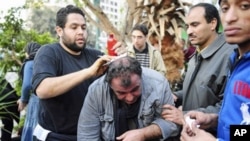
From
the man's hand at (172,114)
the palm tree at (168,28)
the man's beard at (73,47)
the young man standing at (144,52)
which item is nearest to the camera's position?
the man's hand at (172,114)

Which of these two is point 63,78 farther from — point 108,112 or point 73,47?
point 108,112

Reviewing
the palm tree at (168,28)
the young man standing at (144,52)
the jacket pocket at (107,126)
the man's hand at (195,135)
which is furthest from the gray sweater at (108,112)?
the palm tree at (168,28)

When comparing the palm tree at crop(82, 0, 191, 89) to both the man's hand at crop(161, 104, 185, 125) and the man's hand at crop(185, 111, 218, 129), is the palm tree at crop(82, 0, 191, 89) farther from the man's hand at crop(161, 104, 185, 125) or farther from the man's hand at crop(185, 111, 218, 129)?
the man's hand at crop(185, 111, 218, 129)

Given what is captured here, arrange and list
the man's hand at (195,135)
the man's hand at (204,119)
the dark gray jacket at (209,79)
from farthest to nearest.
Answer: the dark gray jacket at (209,79) < the man's hand at (204,119) < the man's hand at (195,135)

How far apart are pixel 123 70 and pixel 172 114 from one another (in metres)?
0.39

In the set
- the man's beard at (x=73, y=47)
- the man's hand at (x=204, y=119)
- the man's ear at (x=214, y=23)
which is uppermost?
the man's ear at (x=214, y=23)

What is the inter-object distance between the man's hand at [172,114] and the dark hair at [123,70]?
27cm

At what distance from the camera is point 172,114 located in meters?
2.32

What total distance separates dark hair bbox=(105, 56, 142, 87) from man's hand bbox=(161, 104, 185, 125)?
0.87 feet

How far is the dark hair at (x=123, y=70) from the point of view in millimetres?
2242

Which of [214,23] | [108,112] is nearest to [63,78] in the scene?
[108,112]

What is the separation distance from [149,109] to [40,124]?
1.09 m

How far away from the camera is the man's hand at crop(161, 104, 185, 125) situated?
2271mm

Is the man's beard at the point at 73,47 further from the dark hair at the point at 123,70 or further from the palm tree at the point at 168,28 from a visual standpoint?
the palm tree at the point at 168,28
